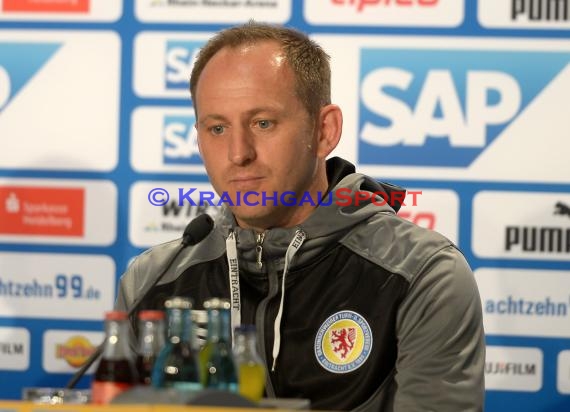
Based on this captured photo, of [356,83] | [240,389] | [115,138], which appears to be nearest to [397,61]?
[356,83]

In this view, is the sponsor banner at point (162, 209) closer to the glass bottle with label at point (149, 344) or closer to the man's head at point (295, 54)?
the man's head at point (295, 54)

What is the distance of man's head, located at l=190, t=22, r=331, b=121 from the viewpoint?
2135mm

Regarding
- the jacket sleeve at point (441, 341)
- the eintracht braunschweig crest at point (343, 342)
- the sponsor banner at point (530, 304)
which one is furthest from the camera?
the sponsor banner at point (530, 304)

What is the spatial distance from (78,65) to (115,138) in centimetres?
28

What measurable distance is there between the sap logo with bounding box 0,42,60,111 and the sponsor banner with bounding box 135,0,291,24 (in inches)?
14.9

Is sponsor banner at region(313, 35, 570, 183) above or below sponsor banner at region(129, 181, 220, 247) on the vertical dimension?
above

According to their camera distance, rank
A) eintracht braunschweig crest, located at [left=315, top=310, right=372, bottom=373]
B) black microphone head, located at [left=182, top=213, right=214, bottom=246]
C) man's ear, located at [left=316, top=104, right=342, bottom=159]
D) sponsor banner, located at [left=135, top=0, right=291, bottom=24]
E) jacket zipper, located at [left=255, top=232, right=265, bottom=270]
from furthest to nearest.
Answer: sponsor banner, located at [left=135, top=0, right=291, bottom=24] → man's ear, located at [left=316, top=104, right=342, bottom=159] → jacket zipper, located at [left=255, top=232, right=265, bottom=270] → eintracht braunschweig crest, located at [left=315, top=310, right=372, bottom=373] → black microphone head, located at [left=182, top=213, right=214, bottom=246]

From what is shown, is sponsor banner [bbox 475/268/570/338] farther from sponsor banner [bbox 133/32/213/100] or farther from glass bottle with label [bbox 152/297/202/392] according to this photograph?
glass bottle with label [bbox 152/297/202/392]

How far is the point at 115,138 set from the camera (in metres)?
3.30

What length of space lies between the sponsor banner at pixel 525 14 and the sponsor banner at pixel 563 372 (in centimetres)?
103

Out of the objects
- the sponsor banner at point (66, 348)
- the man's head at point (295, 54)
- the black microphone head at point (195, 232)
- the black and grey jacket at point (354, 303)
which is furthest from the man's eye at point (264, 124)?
the sponsor banner at point (66, 348)

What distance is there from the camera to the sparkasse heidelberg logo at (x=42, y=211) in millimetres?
3322

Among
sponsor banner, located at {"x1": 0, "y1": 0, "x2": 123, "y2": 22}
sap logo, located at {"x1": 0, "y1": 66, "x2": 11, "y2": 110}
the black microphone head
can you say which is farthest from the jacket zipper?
sap logo, located at {"x1": 0, "y1": 66, "x2": 11, "y2": 110}

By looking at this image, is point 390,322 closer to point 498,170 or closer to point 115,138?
point 498,170
